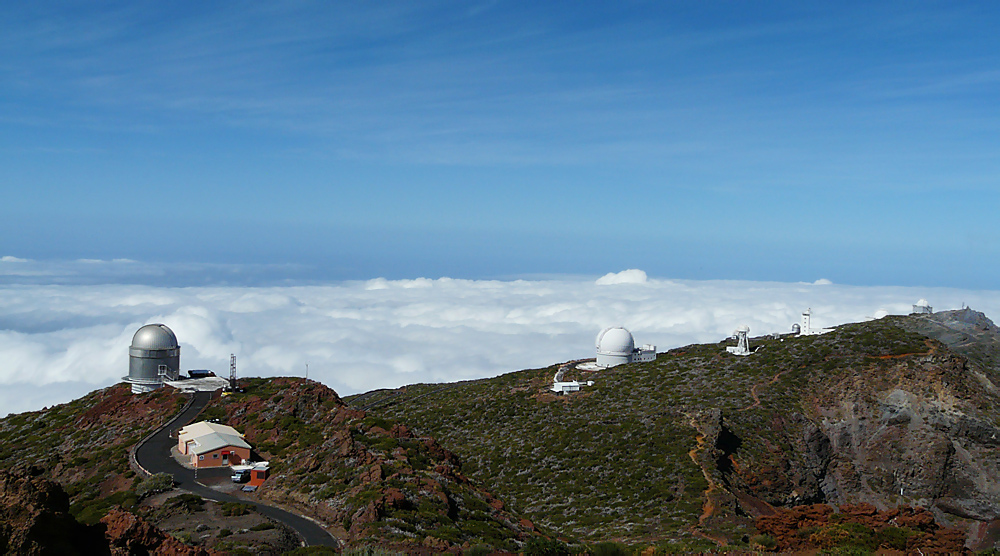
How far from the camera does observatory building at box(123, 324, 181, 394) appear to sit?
49.9 m

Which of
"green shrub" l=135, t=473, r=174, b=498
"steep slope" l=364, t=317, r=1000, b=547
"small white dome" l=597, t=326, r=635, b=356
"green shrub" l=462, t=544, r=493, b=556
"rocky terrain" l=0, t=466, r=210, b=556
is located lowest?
"steep slope" l=364, t=317, r=1000, b=547

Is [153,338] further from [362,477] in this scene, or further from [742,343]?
[742,343]

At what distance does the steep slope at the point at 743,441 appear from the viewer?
132 ft

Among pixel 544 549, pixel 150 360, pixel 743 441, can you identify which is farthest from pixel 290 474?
pixel 743 441

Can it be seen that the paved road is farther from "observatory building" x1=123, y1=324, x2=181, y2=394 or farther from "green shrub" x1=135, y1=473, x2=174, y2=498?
"observatory building" x1=123, y1=324, x2=181, y2=394

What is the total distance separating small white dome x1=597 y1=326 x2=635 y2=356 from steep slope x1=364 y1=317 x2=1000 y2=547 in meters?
7.08

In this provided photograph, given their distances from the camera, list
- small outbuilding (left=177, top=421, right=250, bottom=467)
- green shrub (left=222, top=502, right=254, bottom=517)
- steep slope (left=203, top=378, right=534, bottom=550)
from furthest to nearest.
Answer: small outbuilding (left=177, top=421, right=250, bottom=467) → green shrub (left=222, top=502, right=254, bottom=517) → steep slope (left=203, top=378, right=534, bottom=550)

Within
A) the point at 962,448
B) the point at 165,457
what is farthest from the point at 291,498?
the point at 962,448

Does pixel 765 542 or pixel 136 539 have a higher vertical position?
pixel 136 539

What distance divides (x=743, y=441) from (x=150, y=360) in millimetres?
41911

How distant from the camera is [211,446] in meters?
32.9

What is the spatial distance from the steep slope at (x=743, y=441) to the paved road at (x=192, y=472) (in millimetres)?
15072

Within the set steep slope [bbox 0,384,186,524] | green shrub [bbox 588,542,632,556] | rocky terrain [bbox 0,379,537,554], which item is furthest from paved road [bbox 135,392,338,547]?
green shrub [bbox 588,542,632,556]

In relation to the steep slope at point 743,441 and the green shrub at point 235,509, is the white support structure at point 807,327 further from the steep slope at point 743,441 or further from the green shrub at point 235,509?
the green shrub at point 235,509
